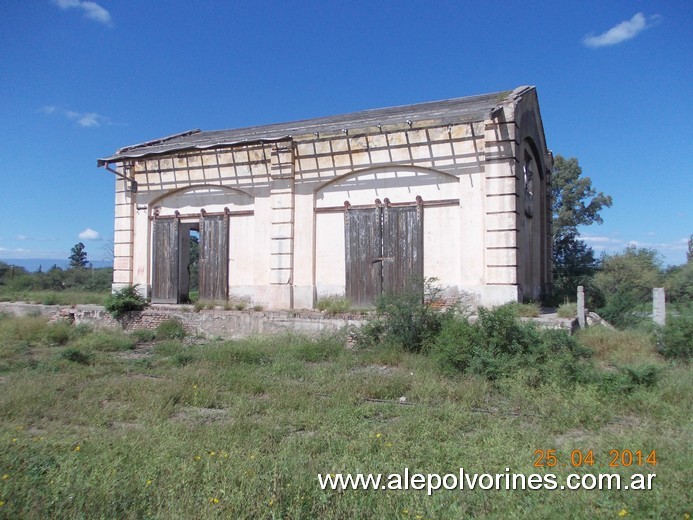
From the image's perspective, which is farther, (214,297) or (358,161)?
(214,297)

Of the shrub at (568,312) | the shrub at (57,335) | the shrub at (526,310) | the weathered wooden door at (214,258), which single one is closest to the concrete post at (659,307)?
the shrub at (568,312)

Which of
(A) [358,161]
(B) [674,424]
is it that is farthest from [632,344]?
(A) [358,161]

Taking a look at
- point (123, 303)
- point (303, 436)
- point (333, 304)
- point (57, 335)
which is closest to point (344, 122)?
point (333, 304)

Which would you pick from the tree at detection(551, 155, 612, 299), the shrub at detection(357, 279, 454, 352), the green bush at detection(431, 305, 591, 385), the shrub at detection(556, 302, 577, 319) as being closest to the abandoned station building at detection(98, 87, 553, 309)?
the shrub at detection(556, 302, 577, 319)

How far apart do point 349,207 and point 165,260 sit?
6.63 m

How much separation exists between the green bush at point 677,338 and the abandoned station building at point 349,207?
313 cm

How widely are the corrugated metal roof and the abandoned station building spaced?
6 centimetres

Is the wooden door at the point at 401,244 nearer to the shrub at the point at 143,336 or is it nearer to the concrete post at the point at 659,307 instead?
the concrete post at the point at 659,307

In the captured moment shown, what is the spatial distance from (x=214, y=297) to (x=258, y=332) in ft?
9.90

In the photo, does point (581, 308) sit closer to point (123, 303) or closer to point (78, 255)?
point (123, 303)

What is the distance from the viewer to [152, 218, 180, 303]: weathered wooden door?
52.4ft

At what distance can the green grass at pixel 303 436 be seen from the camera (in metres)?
3.77

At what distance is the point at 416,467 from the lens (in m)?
4.45

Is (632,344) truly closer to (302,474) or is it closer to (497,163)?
(497,163)
